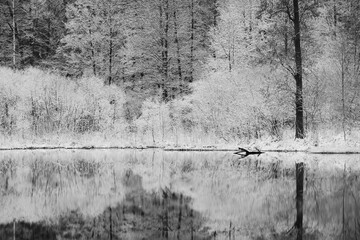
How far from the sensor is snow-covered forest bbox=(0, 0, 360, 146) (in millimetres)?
23844

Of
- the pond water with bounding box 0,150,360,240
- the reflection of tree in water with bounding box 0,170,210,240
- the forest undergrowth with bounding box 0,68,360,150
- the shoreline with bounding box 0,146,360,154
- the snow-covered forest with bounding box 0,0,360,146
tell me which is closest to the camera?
the reflection of tree in water with bounding box 0,170,210,240

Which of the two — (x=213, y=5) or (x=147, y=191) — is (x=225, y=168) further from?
(x=213, y=5)

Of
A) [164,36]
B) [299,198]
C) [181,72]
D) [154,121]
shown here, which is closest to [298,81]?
[154,121]

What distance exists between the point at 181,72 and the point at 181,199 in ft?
83.5

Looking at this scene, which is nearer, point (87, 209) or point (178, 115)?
point (87, 209)

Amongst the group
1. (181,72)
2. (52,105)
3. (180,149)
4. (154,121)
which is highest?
(181,72)

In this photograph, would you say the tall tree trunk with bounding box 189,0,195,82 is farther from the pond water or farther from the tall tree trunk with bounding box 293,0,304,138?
the pond water

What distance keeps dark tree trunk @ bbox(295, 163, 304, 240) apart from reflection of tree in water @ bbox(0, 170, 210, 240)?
1.59 m

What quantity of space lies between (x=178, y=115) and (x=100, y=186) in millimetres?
16372

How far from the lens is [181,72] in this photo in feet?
121

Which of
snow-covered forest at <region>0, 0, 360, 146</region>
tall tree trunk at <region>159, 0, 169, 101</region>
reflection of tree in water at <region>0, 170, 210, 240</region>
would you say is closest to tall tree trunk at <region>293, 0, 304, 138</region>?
snow-covered forest at <region>0, 0, 360, 146</region>

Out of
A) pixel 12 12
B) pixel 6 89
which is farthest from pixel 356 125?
pixel 12 12

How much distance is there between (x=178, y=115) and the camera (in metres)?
30.4

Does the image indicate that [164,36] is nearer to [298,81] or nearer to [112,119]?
[112,119]
